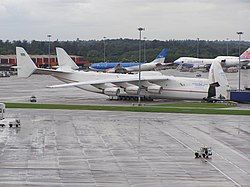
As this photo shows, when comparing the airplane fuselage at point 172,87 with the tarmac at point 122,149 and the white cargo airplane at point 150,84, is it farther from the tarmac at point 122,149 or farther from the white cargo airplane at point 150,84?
the tarmac at point 122,149

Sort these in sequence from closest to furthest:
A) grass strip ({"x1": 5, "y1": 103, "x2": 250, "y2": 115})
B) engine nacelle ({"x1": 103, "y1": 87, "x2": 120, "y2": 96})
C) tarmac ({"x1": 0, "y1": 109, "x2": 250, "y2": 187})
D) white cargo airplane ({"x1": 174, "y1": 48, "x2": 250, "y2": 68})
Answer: tarmac ({"x1": 0, "y1": 109, "x2": 250, "y2": 187}), grass strip ({"x1": 5, "y1": 103, "x2": 250, "y2": 115}), engine nacelle ({"x1": 103, "y1": 87, "x2": 120, "y2": 96}), white cargo airplane ({"x1": 174, "y1": 48, "x2": 250, "y2": 68})

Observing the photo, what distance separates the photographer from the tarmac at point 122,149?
27.2 metres

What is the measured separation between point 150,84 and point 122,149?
36608mm

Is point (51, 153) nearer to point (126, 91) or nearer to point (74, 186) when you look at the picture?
point (74, 186)

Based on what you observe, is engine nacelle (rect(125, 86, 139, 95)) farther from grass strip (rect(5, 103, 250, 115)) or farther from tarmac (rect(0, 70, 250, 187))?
tarmac (rect(0, 70, 250, 187))

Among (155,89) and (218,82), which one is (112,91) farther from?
(218,82)

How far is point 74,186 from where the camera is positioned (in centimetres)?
2528

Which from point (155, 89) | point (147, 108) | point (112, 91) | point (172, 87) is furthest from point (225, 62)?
point (147, 108)

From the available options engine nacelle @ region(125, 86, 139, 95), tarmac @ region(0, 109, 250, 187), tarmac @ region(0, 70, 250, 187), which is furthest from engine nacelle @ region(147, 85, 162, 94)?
tarmac @ region(0, 109, 250, 187)

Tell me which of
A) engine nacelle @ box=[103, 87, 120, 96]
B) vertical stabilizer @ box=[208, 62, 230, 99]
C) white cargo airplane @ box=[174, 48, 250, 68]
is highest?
vertical stabilizer @ box=[208, 62, 230, 99]

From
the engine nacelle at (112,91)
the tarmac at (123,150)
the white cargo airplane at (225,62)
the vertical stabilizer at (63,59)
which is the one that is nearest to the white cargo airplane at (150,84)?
the engine nacelle at (112,91)

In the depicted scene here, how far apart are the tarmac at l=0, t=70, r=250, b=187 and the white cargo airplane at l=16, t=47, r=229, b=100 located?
14.6 metres

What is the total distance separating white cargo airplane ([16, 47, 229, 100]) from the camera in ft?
228

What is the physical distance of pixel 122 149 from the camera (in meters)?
35.4
